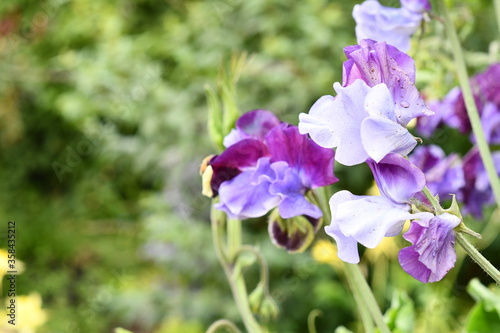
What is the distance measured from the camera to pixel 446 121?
2.47ft

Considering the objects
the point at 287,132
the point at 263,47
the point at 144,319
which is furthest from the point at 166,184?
the point at 287,132

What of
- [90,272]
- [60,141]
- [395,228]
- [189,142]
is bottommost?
[90,272]

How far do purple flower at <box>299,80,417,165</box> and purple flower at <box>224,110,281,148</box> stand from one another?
0.42 feet

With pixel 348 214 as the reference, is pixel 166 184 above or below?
below

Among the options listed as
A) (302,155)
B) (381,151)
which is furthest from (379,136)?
(302,155)

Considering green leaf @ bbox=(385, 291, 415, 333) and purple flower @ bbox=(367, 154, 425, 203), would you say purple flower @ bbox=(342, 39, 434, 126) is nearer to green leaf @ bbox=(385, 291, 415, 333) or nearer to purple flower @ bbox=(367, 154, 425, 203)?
purple flower @ bbox=(367, 154, 425, 203)

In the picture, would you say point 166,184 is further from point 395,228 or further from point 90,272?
point 395,228

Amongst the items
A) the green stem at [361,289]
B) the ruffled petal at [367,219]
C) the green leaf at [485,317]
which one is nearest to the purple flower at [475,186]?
the green leaf at [485,317]

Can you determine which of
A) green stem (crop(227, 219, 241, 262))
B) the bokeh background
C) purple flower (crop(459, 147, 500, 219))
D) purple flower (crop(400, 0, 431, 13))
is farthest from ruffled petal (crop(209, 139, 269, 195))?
the bokeh background

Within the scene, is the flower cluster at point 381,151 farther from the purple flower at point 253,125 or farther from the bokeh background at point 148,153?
the bokeh background at point 148,153

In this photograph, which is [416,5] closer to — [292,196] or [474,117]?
[474,117]

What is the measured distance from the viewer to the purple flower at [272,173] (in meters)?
0.47

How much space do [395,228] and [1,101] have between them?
288 centimetres

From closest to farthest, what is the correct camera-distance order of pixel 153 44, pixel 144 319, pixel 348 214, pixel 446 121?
pixel 348 214, pixel 446 121, pixel 144 319, pixel 153 44
